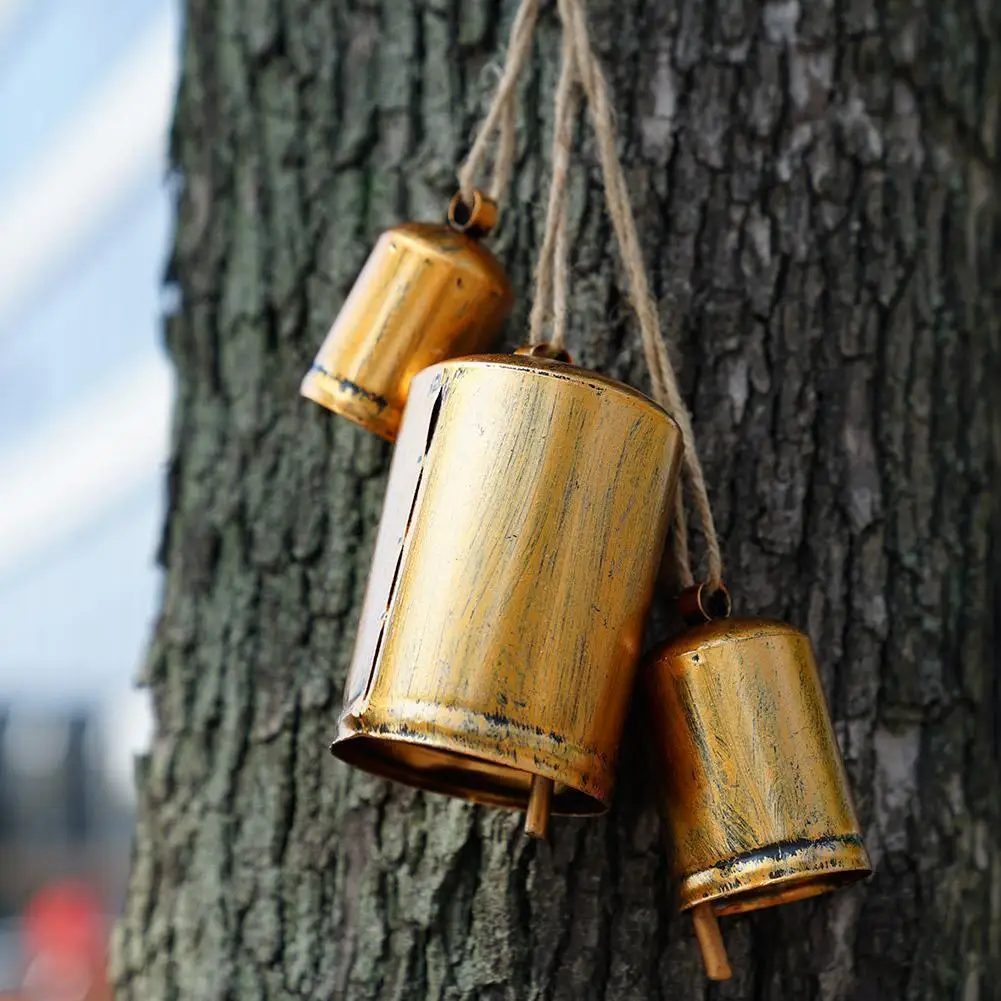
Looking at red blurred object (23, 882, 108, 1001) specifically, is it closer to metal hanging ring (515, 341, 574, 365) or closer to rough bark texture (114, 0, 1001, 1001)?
rough bark texture (114, 0, 1001, 1001)

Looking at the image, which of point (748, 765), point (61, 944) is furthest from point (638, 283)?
point (61, 944)

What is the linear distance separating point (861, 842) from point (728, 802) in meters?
0.12

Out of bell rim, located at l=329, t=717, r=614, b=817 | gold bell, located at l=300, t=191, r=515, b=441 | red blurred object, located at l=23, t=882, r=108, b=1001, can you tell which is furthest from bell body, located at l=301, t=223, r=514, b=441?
red blurred object, located at l=23, t=882, r=108, b=1001

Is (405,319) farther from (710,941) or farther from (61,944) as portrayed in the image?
(61,944)

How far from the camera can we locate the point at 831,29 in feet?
4.39

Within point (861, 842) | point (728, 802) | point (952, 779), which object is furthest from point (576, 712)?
point (952, 779)

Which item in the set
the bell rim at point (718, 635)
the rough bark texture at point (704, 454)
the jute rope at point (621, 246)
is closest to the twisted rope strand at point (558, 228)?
the jute rope at point (621, 246)

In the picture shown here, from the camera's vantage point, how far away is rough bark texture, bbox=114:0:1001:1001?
3.90 ft

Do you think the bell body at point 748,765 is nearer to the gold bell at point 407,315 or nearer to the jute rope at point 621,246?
the jute rope at point 621,246

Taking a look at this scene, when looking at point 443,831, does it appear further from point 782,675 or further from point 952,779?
point 952,779

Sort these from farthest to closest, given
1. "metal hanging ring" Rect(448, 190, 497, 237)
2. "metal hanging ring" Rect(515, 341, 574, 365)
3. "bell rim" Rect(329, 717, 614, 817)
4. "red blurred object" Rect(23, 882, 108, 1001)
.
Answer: "red blurred object" Rect(23, 882, 108, 1001) → "metal hanging ring" Rect(448, 190, 497, 237) → "metal hanging ring" Rect(515, 341, 574, 365) → "bell rim" Rect(329, 717, 614, 817)

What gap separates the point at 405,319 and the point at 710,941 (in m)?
0.60

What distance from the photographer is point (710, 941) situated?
3.31 ft

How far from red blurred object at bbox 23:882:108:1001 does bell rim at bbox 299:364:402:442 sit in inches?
126
